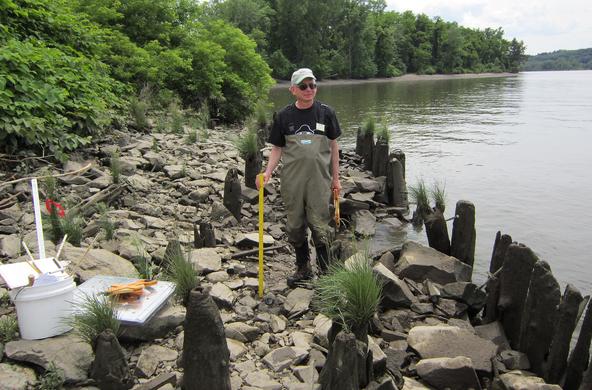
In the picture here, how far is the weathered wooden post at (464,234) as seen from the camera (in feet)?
23.3

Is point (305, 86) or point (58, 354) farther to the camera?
point (305, 86)

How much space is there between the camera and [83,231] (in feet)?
20.0

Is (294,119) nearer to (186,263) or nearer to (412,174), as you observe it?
(186,263)

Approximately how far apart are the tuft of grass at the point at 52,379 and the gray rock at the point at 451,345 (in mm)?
2996

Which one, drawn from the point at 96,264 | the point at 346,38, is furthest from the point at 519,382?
the point at 346,38

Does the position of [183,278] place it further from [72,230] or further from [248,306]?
[72,230]

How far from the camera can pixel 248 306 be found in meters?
4.96

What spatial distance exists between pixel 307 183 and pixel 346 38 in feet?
253

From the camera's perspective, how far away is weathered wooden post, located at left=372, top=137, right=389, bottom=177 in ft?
41.4

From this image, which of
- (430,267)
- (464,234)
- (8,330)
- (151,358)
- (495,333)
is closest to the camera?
(8,330)

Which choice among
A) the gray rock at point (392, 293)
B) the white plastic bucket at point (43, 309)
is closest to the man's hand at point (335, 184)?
the gray rock at point (392, 293)

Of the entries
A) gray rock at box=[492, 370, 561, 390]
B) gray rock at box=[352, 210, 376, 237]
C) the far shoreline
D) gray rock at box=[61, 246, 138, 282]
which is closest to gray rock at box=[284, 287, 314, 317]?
gray rock at box=[61, 246, 138, 282]

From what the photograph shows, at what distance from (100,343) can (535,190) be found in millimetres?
12980

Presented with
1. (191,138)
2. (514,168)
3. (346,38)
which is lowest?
(514,168)
